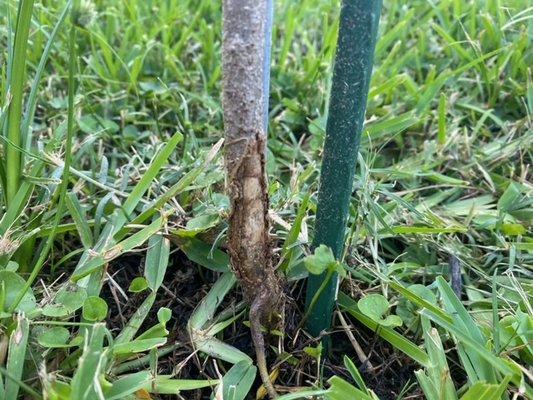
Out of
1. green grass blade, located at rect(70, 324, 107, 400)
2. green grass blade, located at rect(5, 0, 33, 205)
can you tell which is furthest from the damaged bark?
green grass blade, located at rect(5, 0, 33, 205)

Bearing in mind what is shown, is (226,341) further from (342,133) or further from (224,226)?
(342,133)

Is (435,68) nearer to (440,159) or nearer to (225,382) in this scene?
(440,159)

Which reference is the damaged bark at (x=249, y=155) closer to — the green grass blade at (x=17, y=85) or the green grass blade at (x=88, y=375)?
the green grass blade at (x=88, y=375)

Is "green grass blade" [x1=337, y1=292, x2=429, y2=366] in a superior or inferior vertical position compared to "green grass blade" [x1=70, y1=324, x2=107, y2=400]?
inferior

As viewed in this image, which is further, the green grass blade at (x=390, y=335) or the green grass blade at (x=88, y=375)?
the green grass blade at (x=390, y=335)

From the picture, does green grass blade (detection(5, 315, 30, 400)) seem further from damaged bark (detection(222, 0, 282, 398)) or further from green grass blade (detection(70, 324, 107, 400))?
damaged bark (detection(222, 0, 282, 398))

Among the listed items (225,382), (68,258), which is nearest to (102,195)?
(68,258)

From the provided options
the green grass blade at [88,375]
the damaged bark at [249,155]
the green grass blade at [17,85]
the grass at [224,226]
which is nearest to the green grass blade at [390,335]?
the grass at [224,226]
